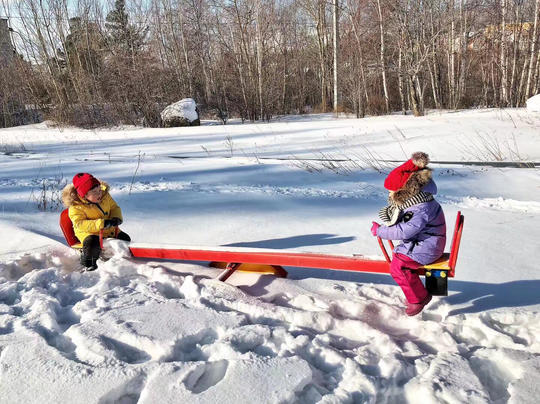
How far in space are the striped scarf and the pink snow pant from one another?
0.79 feet

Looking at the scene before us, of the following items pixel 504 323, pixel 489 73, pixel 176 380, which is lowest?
pixel 504 323

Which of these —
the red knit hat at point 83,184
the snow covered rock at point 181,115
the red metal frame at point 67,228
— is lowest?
the red metal frame at point 67,228

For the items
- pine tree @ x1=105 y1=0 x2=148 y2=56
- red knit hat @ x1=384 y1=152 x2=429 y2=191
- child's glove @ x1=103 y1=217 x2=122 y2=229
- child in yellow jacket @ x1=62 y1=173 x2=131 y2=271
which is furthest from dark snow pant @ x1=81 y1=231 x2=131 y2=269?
Answer: pine tree @ x1=105 y1=0 x2=148 y2=56

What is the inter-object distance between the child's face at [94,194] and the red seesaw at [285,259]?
544 millimetres

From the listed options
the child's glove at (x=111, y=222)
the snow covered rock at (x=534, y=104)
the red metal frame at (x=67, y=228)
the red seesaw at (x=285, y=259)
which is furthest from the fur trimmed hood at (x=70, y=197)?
the snow covered rock at (x=534, y=104)

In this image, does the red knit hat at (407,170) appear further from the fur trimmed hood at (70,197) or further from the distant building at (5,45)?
the distant building at (5,45)

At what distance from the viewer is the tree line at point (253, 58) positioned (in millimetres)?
18375

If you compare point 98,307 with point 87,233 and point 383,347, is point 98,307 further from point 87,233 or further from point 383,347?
point 383,347

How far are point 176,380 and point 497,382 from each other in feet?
4.85

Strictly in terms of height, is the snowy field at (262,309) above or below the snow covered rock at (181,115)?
below

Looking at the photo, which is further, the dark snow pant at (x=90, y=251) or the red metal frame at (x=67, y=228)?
the red metal frame at (x=67, y=228)

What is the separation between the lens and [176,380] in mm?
1853

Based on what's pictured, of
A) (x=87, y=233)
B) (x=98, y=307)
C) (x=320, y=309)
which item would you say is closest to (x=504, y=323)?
(x=320, y=309)

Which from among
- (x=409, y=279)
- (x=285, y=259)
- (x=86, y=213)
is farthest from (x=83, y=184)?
(x=409, y=279)
